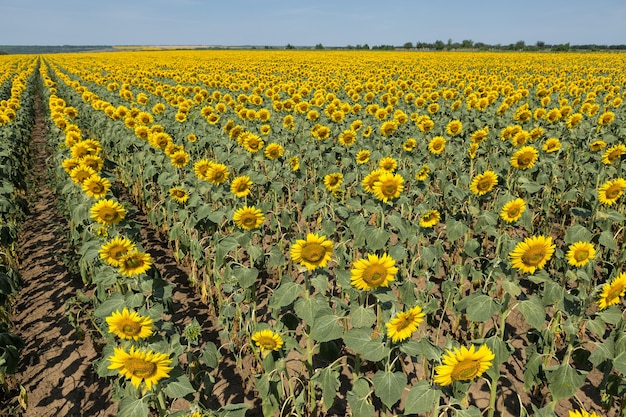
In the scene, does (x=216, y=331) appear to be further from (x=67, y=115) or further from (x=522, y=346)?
(x=67, y=115)

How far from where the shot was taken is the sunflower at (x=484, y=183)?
4211 millimetres

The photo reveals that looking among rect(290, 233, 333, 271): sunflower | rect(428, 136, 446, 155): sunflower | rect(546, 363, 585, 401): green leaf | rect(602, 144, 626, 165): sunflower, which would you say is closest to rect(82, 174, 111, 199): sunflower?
rect(290, 233, 333, 271): sunflower

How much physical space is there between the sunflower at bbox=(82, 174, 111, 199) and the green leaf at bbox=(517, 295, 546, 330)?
4.15 metres

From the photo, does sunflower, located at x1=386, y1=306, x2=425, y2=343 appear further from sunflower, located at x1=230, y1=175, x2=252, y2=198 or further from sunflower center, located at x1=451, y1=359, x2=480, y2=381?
sunflower, located at x1=230, y1=175, x2=252, y2=198

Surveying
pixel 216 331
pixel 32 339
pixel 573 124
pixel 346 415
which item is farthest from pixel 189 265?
pixel 573 124

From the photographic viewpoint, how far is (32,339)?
15.7ft

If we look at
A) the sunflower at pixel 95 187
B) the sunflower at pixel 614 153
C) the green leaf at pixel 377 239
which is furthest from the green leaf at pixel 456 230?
the sunflower at pixel 95 187

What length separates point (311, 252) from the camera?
2.79 metres

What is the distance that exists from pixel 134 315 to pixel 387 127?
241 inches

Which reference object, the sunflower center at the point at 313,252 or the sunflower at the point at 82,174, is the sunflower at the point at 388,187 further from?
the sunflower at the point at 82,174

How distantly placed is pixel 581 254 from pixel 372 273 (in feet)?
5.94

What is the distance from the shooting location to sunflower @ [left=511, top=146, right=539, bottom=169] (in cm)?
486

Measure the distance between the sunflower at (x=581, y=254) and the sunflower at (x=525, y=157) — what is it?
204 centimetres

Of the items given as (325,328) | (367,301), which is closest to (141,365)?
(325,328)
